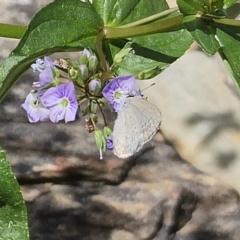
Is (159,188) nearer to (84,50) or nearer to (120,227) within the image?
(120,227)

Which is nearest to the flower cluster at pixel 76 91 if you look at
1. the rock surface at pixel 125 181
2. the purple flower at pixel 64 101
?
the purple flower at pixel 64 101

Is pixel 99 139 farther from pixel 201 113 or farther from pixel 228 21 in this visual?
pixel 201 113

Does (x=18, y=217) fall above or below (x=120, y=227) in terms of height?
above

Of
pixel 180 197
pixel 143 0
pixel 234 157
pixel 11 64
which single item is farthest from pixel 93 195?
pixel 11 64

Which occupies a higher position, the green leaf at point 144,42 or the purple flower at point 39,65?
the purple flower at point 39,65

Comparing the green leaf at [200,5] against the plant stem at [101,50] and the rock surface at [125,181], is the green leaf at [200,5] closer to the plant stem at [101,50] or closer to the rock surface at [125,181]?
the plant stem at [101,50]

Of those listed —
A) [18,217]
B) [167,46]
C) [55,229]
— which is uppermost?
[167,46]
